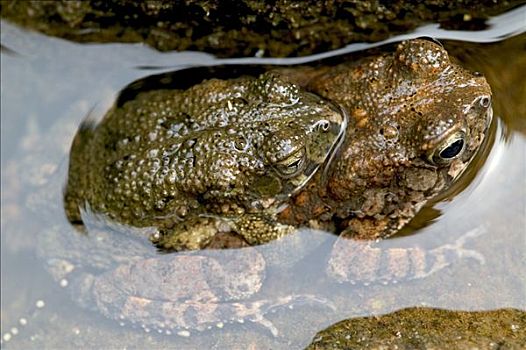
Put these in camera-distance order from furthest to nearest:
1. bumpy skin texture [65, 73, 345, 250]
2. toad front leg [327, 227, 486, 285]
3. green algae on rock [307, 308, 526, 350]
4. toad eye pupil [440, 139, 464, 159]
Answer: toad front leg [327, 227, 486, 285] < bumpy skin texture [65, 73, 345, 250] < toad eye pupil [440, 139, 464, 159] < green algae on rock [307, 308, 526, 350]

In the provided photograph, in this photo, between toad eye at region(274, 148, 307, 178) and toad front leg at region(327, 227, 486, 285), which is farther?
toad front leg at region(327, 227, 486, 285)

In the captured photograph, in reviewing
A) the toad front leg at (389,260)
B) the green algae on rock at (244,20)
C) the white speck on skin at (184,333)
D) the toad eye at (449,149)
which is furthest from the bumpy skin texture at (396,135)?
the white speck on skin at (184,333)

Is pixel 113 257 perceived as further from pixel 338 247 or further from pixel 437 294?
pixel 437 294

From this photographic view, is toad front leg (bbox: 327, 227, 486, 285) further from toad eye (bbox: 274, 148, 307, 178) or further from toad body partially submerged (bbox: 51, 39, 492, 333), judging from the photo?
toad eye (bbox: 274, 148, 307, 178)

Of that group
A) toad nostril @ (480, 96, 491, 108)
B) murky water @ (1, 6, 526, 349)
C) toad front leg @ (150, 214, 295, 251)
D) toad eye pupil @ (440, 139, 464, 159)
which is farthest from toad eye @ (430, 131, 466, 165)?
toad front leg @ (150, 214, 295, 251)

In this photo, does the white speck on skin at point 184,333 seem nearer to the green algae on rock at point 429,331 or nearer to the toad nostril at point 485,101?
the green algae on rock at point 429,331

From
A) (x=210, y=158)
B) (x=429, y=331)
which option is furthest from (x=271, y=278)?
(x=429, y=331)
